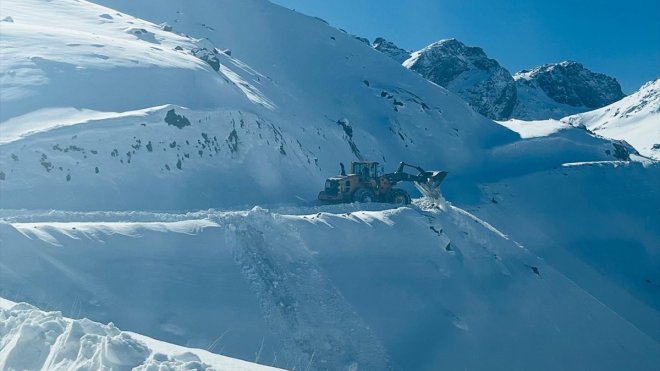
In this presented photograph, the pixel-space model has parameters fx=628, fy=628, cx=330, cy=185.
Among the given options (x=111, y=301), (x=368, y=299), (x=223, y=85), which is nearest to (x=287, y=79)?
(x=223, y=85)

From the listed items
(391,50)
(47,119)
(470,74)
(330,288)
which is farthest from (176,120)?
(391,50)

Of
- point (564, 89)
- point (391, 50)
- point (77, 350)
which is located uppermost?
point (564, 89)

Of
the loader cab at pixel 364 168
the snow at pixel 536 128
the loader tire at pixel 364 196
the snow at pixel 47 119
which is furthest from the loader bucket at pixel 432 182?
the snow at pixel 536 128

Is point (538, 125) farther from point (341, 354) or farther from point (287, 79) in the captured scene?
point (341, 354)

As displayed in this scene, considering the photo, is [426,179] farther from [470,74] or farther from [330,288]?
[470,74]

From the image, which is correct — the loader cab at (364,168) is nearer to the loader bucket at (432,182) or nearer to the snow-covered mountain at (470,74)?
the loader bucket at (432,182)

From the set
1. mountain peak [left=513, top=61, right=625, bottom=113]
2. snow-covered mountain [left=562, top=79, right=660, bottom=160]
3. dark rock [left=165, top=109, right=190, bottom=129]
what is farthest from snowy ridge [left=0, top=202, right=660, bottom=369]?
mountain peak [left=513, top=61, right=625, bottom=113]
